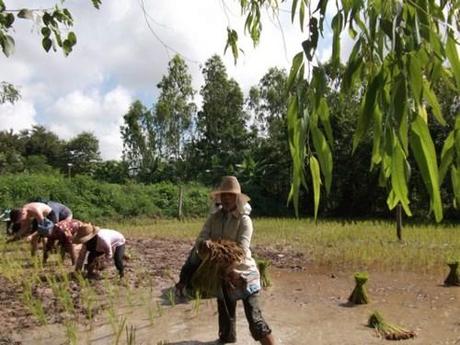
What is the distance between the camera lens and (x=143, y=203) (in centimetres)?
2061

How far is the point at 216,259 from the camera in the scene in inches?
150

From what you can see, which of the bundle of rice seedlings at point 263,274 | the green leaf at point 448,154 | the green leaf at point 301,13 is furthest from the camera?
the bundle of rice seedlings at point 263,274

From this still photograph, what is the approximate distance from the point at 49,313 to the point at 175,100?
24.6 metres

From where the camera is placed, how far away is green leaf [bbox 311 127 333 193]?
53.4 inches

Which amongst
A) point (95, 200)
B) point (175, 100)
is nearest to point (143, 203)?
point (95, 200)

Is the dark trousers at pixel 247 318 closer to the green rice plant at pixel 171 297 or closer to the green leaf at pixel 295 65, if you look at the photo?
the green rice plant at pixel 171 297

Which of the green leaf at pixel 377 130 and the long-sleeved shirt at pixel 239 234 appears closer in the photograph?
the green leaf at pixel 377 130

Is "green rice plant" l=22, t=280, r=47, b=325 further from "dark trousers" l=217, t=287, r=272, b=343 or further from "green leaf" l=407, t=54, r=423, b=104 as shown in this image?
"green leaf" l=407, t=54, r=423, b=104

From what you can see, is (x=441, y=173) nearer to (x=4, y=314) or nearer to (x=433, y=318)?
(x=433, y=318)

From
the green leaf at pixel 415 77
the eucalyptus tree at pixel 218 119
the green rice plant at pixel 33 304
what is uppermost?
the eucalyptus tree at pixel 218 119

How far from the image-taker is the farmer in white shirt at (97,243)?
627cm

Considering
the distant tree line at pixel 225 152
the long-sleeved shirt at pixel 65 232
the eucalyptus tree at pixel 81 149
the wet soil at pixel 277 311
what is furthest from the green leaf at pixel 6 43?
the eucalyptus tree at pixel 81 149

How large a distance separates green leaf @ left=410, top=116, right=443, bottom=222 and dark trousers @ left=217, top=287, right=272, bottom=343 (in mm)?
2748

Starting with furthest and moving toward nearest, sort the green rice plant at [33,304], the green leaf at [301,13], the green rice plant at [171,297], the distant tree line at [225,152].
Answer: the distant tree line at [225,152] < the green rice plant at [171,297] < the green rice plant at [33,304] < the green leaf at [301,13]
